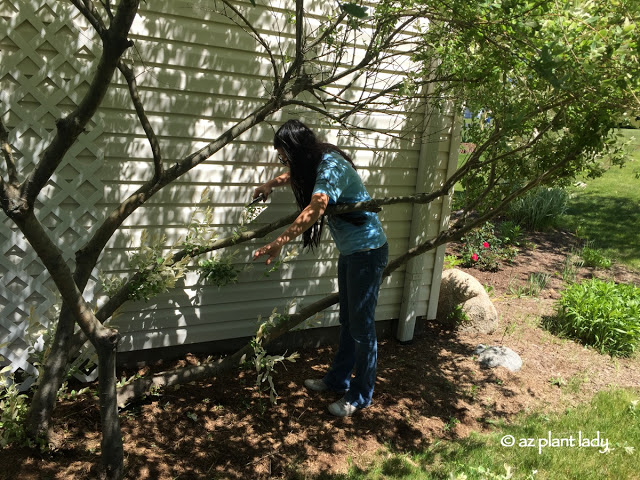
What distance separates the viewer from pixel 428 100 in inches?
168

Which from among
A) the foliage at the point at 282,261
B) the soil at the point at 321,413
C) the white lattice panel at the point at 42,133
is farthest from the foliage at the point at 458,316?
the white lattice panel at the point at 42,133

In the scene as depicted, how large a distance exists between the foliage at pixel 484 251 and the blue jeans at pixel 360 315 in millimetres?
3601

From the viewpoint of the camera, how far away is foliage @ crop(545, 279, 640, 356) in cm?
477

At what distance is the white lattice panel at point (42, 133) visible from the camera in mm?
2986

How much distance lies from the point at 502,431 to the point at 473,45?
2.61 metres

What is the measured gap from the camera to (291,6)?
364 cm

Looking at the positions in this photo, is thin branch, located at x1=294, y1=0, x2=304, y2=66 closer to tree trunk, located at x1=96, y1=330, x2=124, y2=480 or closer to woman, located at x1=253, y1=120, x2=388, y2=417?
woman, located at x1=253, y1=120, x2=388, y2=417

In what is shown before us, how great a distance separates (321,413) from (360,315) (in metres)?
0.80

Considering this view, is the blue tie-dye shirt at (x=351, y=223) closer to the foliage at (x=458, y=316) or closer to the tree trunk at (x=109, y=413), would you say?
the tree trunk at (x=109, y=413)

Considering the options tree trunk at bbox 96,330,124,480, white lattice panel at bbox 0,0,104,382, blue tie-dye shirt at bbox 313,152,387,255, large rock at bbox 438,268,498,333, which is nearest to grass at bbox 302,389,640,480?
tree trunk at bbox 96,330,124,480

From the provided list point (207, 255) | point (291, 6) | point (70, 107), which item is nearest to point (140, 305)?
point (207, 255)

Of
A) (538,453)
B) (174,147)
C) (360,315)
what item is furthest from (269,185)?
(538,453)

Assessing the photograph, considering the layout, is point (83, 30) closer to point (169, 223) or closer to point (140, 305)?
point (169, 223)

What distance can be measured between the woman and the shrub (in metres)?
5.87
